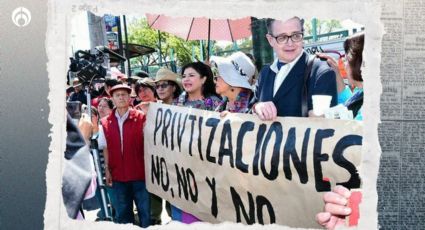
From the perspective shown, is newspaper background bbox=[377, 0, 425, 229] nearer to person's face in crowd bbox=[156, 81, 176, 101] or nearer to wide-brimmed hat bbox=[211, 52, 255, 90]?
wide-brimmed hat bbox=[211, 52, 255, 90]

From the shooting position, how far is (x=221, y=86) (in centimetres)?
334

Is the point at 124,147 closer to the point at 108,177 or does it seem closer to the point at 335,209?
the point at 108,177

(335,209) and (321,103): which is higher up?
(321,103)

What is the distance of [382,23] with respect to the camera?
2951 millimetres

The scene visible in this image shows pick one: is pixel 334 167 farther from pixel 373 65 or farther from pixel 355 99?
pixel 373 65

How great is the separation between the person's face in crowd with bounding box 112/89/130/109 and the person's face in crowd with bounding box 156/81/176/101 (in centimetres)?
24

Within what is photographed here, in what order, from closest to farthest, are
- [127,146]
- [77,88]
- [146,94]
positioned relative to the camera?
[77,88] < [127,146] < [146,94]

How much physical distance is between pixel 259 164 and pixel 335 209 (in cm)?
50

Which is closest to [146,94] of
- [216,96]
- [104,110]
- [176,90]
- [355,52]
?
[176,90]

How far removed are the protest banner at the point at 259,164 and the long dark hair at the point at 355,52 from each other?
1.00ft

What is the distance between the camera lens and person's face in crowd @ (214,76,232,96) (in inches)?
131

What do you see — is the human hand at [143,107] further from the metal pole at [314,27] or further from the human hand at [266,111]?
the metal pole at [314,27]

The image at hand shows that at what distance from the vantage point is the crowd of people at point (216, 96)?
9.54 ft

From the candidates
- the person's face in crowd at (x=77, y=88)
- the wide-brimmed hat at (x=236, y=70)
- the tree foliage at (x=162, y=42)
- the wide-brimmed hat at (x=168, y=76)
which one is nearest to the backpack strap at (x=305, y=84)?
the wide-brimmed hat at (x=236, y=70)
